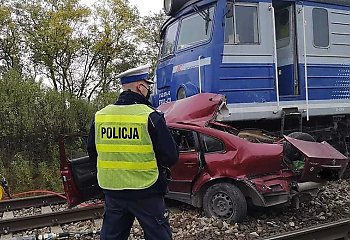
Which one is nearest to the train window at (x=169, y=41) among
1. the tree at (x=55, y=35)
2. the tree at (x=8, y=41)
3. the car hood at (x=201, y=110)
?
the car hood at (x=201, y=110)

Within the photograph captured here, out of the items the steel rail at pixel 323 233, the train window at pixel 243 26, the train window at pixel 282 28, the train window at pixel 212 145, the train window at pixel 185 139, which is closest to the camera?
the steel rail at pixel 323 233

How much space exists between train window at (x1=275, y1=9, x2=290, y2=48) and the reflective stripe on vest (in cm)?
612

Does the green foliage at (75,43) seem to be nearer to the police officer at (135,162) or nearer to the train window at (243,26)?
the train window at (243,26)

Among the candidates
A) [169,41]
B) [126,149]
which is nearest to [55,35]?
[169,41]

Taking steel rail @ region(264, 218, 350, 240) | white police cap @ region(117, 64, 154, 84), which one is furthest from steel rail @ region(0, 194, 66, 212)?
white police cap @ region(117, 64, 154, 84)

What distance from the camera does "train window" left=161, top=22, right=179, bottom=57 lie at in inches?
356

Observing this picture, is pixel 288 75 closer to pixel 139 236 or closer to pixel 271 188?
pixel 271 188

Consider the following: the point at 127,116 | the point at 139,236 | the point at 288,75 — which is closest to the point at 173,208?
the point at 139,236

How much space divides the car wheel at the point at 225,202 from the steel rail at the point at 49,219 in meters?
1.84

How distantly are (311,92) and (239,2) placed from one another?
7.40 ft

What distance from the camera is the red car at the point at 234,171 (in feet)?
20.5

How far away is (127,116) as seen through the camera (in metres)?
3.47

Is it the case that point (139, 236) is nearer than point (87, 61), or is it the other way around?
point (139, 236)

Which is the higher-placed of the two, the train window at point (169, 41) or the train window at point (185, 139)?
the train window at point (169, 41)
